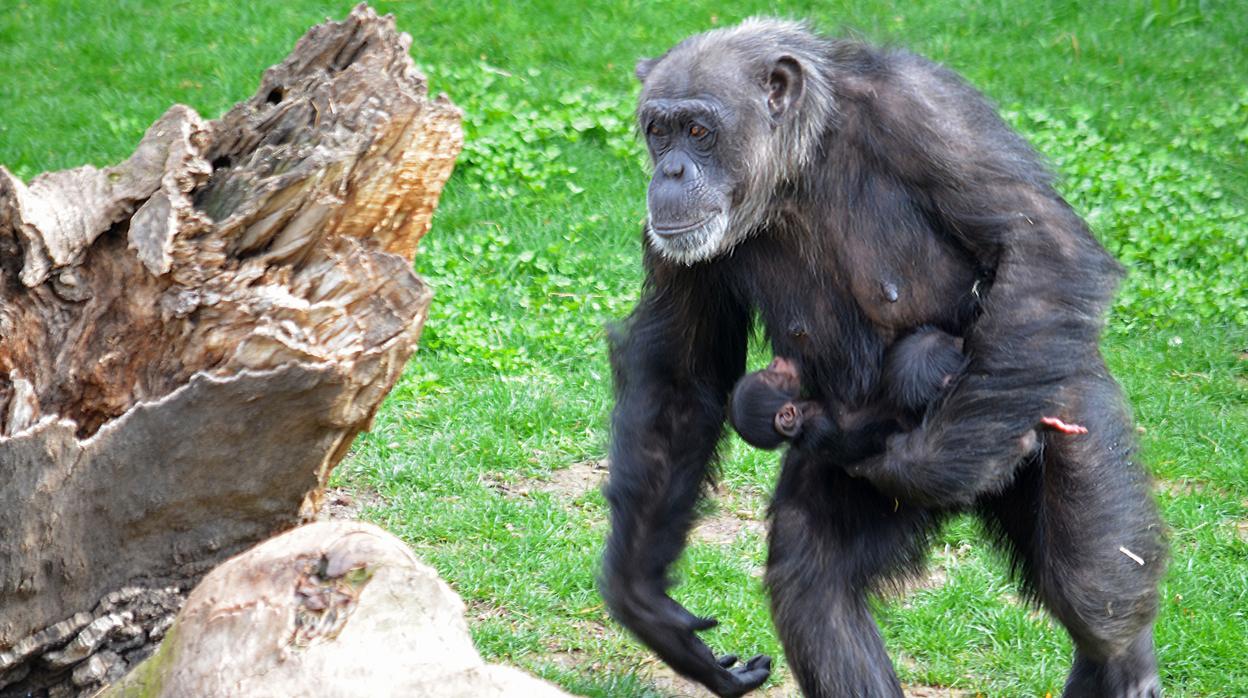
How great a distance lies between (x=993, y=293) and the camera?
4387 mm

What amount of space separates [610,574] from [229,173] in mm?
1858

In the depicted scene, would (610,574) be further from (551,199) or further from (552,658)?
(551,199)

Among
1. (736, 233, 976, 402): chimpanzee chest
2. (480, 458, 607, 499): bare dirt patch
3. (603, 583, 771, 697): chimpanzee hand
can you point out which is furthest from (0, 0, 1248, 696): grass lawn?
(736, 233, 976, 402): chimpanzee chest

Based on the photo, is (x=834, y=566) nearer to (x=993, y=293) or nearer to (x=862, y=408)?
(x=862, y=408)

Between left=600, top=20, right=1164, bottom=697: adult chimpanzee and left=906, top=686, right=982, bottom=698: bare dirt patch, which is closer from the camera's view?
left=600, top=20, right=1164, bottom=697: adult chimpanzee

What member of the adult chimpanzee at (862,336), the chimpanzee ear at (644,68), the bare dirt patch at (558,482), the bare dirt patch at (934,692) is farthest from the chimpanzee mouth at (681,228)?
the bare dirt patch at (558,482)

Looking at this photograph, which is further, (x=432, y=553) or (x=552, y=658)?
(x=432, y=553)

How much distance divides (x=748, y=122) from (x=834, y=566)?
1427 millimetres

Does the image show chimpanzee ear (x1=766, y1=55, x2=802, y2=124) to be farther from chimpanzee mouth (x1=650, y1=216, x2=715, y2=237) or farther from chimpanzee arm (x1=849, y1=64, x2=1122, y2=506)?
chimpanzee mouth (x1=650, y1=216, x2=715, y2=237)

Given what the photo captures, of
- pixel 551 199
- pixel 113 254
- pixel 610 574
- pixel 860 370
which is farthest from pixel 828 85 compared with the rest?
pixel 551 199

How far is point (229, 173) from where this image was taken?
429cm

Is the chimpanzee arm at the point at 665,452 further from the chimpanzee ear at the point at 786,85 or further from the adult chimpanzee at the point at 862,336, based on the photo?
the chimpanzee ear at the point at 786,85

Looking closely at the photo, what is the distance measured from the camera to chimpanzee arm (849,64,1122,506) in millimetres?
4297

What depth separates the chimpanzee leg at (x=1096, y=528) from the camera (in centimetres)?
436
